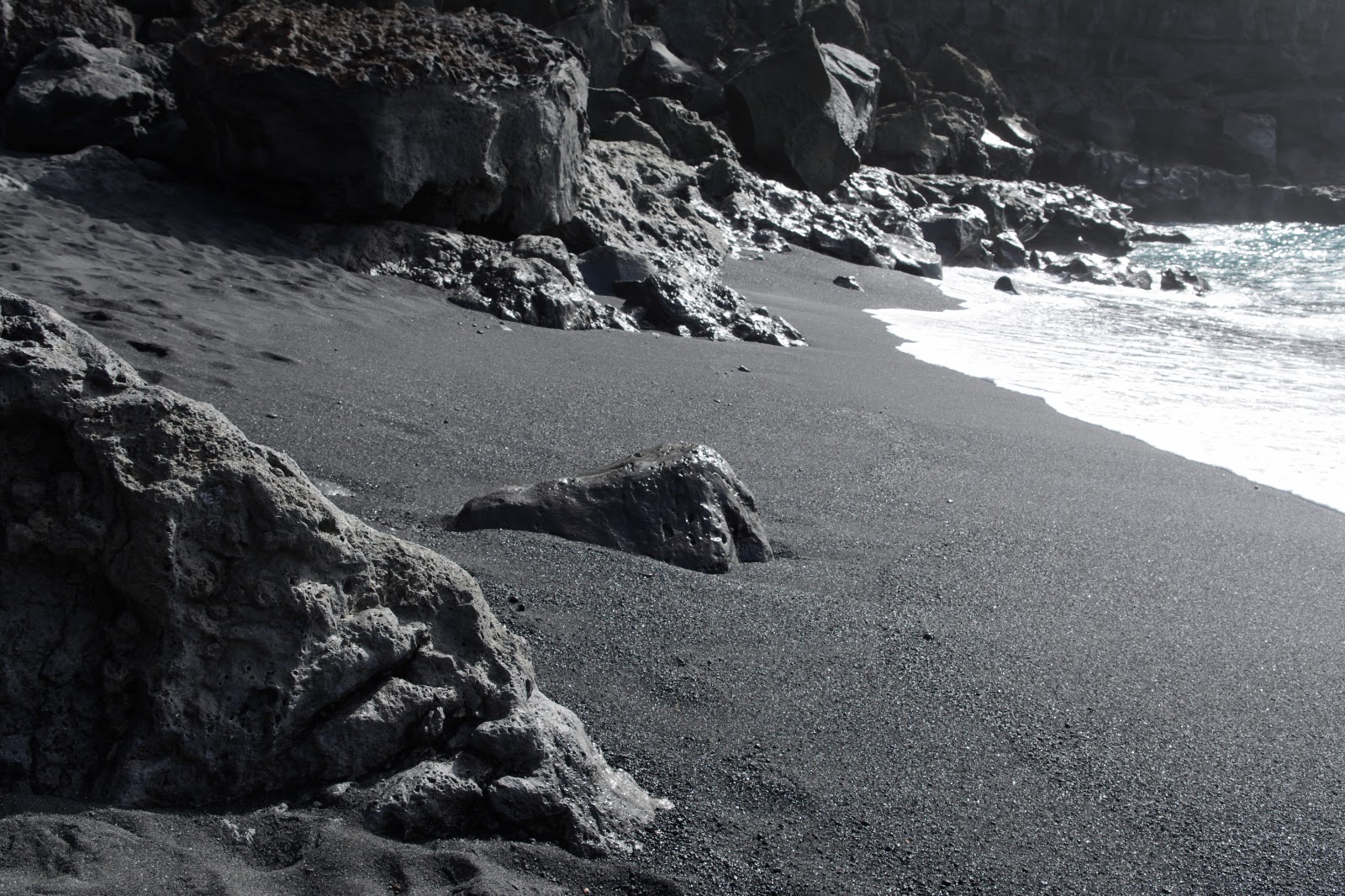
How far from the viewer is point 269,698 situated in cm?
170

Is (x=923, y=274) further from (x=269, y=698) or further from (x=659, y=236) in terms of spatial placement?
(x=269, y=698)

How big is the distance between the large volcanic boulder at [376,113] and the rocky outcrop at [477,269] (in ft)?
0.81

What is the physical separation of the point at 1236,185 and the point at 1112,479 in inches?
1406

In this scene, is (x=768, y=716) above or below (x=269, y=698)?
below

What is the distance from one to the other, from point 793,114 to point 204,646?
15077 mm

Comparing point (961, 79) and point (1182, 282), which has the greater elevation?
point (961, 79)

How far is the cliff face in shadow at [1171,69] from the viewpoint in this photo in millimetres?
38438

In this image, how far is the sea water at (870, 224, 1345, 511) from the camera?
17.9 feet

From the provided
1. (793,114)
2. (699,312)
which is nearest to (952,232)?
(793,114)

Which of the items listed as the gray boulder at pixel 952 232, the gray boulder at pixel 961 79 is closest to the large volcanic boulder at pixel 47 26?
the gray boulder at pixel 952 232

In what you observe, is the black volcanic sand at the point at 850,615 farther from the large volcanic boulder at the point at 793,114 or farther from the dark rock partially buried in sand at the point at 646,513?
the large volcanic boulder at the point at 793,114

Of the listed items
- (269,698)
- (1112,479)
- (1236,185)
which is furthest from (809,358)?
(1236,185)

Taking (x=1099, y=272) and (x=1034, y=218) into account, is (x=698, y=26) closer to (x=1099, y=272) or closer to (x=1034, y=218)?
(x=1034, y=218)

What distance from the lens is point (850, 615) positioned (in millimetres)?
2689
